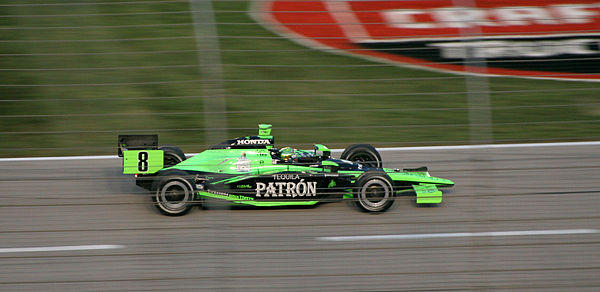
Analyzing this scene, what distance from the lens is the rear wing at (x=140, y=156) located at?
17.0 ft

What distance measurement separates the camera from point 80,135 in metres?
7.09

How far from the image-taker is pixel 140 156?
5191 millimetres

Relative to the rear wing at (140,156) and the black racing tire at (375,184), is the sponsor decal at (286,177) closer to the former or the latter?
the black racing tire at (375,184)

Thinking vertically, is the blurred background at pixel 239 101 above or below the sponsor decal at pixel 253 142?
above

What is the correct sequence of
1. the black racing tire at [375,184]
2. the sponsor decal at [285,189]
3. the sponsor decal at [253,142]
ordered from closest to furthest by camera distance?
1. the black racing tire at [375,184]
2. the sponsor decal at [285,189]
3. the sponsor decal at [253,142]

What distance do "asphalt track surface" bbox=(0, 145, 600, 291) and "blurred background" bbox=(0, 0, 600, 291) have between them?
2cm

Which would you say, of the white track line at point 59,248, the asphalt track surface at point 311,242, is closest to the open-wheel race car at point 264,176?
the asphalt track surface at point 311,242

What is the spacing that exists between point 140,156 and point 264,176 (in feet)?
3.47

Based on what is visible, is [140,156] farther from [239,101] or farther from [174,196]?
→ [239,101]

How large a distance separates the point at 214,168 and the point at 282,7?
13.3 feet

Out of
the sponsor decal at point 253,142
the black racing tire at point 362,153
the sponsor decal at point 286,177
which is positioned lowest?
the sponsor decal at point 286,177

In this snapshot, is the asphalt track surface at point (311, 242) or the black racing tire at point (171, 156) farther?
the black racing tire at point (171, 156)


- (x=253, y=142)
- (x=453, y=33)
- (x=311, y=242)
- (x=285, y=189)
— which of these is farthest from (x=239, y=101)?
(x=311, y=242)

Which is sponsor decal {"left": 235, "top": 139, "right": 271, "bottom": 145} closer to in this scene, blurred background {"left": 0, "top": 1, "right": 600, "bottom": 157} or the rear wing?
the rear wing
